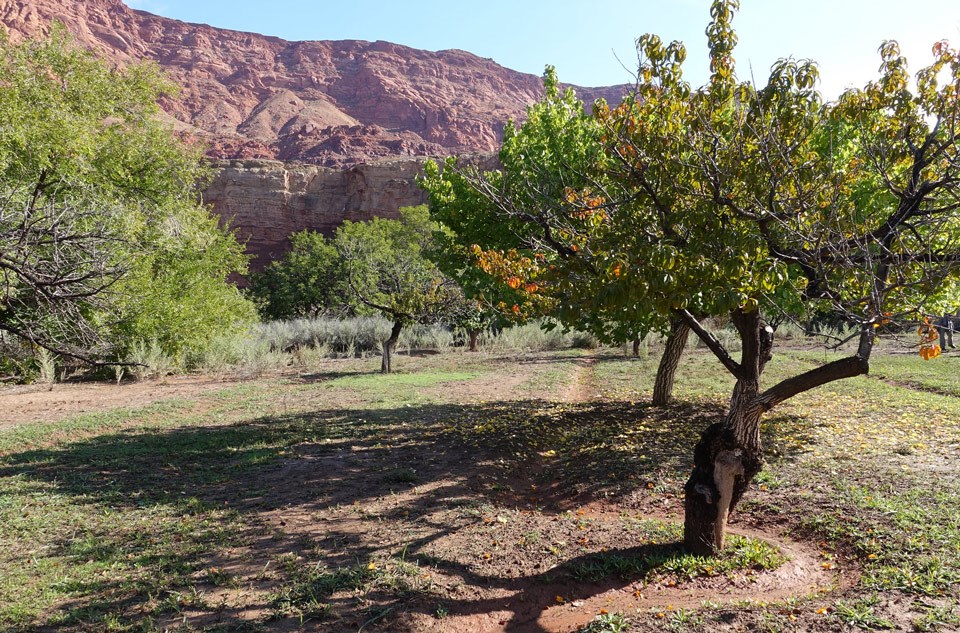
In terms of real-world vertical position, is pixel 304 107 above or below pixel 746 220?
above

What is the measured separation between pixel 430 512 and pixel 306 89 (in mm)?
114152

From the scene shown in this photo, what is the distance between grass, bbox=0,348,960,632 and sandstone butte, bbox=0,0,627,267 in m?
53.8

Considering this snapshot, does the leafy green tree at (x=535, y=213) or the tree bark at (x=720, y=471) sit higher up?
the leafy green tree at (x=535, y=213)

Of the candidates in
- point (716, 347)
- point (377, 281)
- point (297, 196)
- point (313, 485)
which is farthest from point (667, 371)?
point (297, 196)

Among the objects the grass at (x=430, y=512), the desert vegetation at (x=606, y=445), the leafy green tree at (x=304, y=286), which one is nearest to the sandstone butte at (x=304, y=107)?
the leafy green tree at (x=304, y=286)

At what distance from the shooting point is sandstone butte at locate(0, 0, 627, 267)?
60812 mm

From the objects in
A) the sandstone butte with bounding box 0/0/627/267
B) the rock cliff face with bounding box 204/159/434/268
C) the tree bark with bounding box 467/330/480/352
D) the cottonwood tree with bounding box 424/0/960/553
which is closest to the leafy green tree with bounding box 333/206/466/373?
the tree bark with bounding box 467/330/480/352

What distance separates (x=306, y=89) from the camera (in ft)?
340

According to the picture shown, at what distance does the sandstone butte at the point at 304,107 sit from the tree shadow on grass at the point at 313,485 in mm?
53705

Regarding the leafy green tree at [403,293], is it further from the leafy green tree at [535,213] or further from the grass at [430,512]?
the grass at [430,512]

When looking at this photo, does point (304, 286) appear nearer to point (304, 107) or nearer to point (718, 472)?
point (718, 472)

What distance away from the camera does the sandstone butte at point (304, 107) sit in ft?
200

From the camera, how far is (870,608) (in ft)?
10.1

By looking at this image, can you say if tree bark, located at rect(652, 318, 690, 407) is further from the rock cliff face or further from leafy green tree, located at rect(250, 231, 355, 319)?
the rock cliff face
